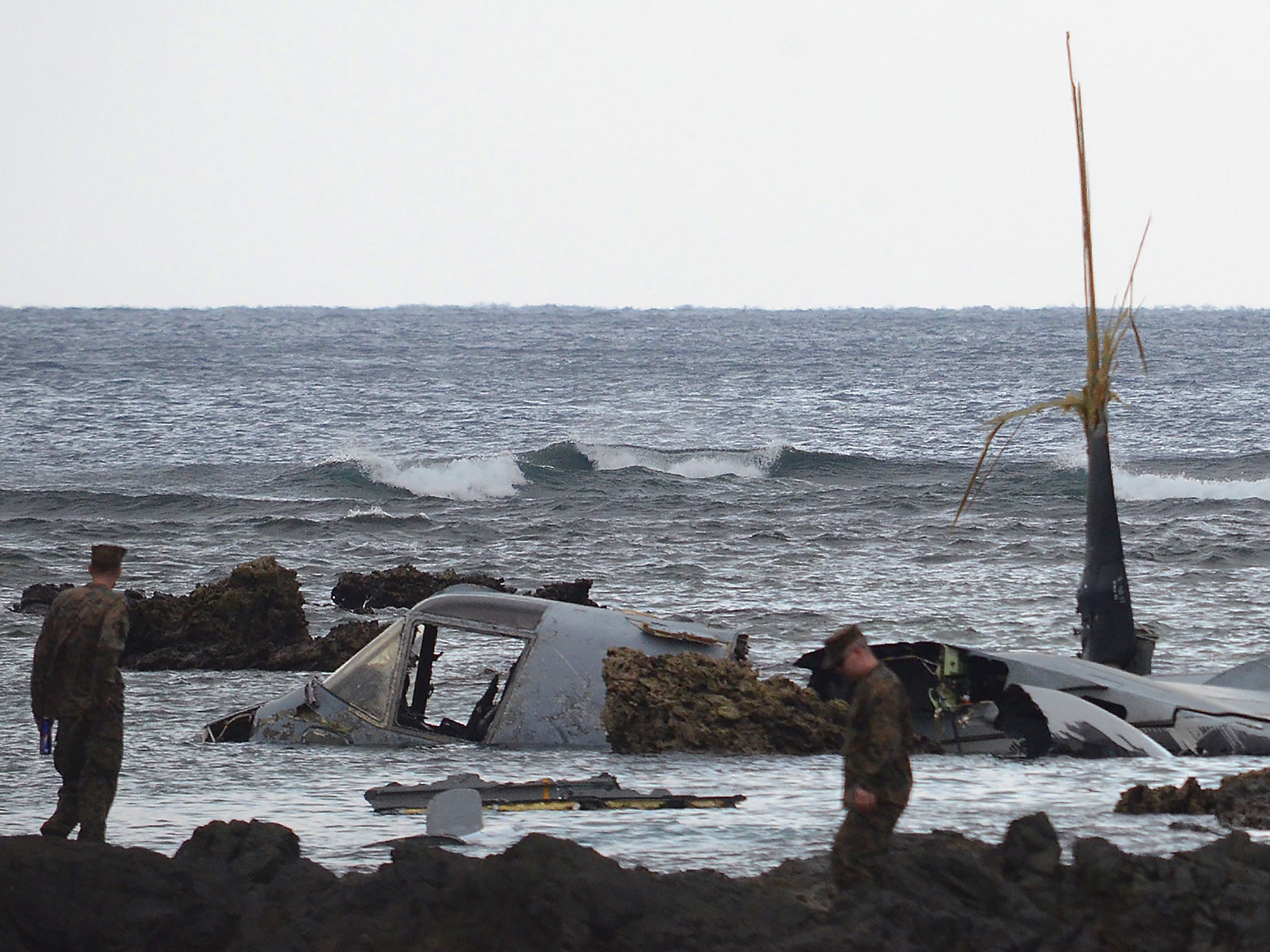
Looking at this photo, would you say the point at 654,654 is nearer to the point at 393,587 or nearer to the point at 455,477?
the point at 393,587

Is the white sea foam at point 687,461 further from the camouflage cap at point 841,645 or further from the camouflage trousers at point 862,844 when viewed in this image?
the camouflage trousers at point 862,844

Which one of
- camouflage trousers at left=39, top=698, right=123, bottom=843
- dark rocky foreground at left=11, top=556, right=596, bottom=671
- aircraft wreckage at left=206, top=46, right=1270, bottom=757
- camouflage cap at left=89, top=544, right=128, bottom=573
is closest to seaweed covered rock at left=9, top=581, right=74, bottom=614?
dark rocky foreground at left=11, top=556, right=596, bottom=671

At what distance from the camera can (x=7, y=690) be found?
39.6 ft

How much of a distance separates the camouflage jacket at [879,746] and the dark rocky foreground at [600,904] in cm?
28

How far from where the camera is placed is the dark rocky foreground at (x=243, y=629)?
13891 millimetres

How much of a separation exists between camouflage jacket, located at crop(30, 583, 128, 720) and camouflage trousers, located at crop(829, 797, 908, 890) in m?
3.40

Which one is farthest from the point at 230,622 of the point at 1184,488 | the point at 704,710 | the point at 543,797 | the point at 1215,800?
the point at 1184,488

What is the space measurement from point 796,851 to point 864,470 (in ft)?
104

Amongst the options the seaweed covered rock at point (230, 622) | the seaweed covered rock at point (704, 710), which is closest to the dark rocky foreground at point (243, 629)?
the seaweed covered rock at point (230, 622)

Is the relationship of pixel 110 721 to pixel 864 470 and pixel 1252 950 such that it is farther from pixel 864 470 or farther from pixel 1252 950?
pixel 864 470

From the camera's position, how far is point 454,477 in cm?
3781

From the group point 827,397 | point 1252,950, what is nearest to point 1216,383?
point 827,397

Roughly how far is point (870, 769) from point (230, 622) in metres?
10.4

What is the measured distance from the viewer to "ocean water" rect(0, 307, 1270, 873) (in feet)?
26.4
